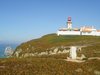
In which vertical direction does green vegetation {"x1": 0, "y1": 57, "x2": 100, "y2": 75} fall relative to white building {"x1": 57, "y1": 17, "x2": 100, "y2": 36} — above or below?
below

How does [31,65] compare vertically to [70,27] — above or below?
below

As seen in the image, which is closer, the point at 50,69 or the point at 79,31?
the point at 50,69

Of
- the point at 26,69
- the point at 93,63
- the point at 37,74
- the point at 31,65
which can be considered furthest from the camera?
the point at 93,63

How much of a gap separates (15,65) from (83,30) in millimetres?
128133

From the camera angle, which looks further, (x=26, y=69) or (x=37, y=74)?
(x=26, y=69)

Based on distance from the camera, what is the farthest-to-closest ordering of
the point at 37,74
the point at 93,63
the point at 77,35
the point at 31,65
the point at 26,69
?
the point at 77,35
the point at 93,63
the point at 31,65
the point at 26,69
the point at 37,74

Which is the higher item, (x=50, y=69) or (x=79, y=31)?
(x=79, y=31)

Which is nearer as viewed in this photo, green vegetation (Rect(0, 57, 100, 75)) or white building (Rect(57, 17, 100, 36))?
green vegetation (Rect(0, 57, 100, 75))

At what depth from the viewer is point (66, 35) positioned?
519 feet

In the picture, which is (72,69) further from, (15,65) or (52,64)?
(15,65)

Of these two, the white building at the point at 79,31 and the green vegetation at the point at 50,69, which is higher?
the white building at the point at 79,31

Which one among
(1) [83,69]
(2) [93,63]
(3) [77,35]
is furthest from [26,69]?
(3) [77,35]

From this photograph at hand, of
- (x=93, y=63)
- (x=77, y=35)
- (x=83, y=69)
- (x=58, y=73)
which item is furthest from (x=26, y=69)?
(x=77, y=35)

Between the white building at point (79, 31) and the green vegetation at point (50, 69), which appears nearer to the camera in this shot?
the green vegetation at point (50, 69)
